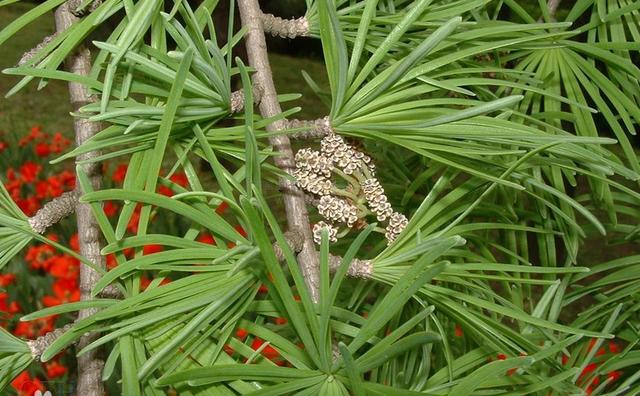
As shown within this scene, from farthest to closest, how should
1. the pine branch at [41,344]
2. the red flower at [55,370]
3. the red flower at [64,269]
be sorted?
1. the red flower at [64,269]
2. the red flower at [55,370]
3. the pine branch at [41,344]

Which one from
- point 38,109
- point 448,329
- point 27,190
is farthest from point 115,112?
point 38,109

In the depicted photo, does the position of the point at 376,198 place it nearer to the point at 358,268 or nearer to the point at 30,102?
the point at 358,268

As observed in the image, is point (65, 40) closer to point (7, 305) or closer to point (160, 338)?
point (160, 338)

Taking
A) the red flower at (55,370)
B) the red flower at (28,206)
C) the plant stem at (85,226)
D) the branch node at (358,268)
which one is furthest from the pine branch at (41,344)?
the red flower at (28,206)

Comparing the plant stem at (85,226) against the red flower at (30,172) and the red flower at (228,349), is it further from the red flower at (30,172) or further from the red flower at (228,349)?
the red flower at (30,172)

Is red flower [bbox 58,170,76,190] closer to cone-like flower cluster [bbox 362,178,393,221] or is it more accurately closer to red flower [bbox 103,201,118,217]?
red flower [bbox 103,201,118,217]

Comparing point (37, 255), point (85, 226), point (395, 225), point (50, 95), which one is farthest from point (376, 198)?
point (50, 95)

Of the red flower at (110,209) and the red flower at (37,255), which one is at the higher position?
the red flower at (110,209)
